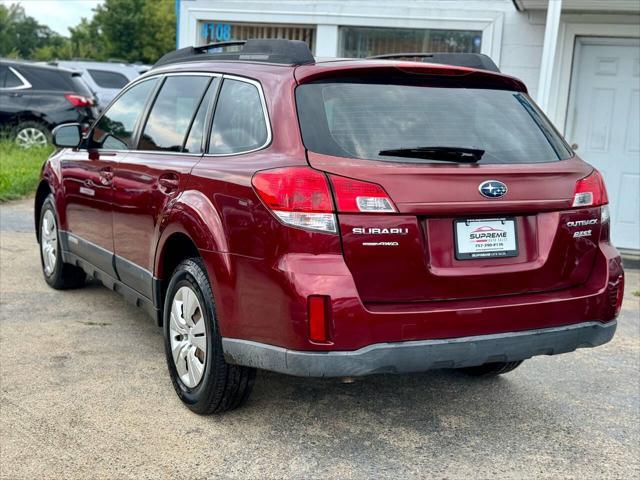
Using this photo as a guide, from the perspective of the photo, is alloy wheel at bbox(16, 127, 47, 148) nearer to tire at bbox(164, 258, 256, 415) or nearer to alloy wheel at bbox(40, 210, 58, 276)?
alloy wheel at bbox(40, 210, 58, 276)

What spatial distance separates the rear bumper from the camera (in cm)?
306

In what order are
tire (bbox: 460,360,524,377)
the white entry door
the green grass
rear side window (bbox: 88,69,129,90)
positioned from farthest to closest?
rear side window (bbox: 88,69,129,90), the green grass, the white entry door, tire (bbox: 460,360,524,377)

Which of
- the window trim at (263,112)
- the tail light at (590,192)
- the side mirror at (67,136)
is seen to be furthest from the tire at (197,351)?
the side mirror at (67,136)

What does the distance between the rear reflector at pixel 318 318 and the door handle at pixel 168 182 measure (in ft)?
3.99

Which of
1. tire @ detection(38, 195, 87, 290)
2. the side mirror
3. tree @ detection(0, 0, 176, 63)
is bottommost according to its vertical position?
tire @ detection(38, 195, 87, 290)

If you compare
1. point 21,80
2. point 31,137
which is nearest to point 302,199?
point 31,137

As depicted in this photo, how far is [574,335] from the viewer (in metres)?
3.47

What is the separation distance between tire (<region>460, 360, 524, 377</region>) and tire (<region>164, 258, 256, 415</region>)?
1.44 metres

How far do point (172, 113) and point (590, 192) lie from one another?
2.26m

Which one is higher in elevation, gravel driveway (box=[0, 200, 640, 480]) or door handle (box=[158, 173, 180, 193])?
door handle (box=[158, 173, 180, 193])

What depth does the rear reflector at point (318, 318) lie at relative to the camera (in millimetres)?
3004

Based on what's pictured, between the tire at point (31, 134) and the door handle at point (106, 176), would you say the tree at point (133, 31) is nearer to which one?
the tire at point (31, 134)

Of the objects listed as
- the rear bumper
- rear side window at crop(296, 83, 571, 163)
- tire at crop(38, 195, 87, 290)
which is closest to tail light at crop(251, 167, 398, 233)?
rear side window at crop(296, 83, 571, 163)

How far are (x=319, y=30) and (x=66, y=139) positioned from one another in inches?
206
